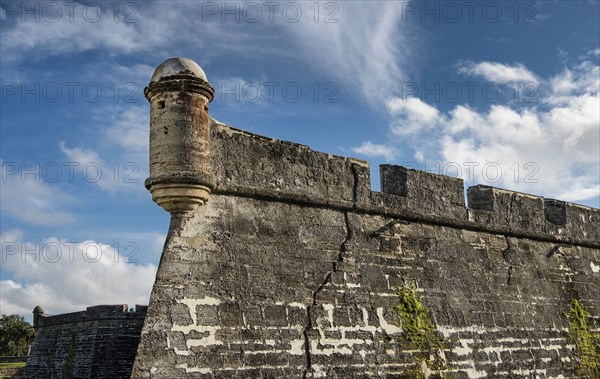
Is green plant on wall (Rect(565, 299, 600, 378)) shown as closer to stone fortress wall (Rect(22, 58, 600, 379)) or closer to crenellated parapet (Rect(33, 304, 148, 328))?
stone fortress wall (Rect(22, 58, 600, 379))

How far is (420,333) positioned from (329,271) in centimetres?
159

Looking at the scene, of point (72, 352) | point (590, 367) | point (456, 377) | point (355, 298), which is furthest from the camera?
point (72, 352)

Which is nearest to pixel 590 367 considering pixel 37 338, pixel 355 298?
pixel 355 298

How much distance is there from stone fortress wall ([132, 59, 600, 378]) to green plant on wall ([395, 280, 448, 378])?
0.02m

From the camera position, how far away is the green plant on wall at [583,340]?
412 inches

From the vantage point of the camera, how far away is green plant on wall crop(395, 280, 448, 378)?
8.06 m

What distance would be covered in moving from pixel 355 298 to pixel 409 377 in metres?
1.20

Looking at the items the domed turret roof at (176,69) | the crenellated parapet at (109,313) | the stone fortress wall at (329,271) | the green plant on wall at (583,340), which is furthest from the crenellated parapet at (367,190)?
the crenellated parapet at (109,313)

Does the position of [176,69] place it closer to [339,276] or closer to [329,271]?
[329,271]

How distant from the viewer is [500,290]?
9680 millimetres

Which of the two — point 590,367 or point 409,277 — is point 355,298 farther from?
point 590,367

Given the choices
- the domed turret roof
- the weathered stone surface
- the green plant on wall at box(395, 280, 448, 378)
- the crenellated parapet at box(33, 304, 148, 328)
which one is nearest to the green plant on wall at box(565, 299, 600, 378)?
the weathered stone surface

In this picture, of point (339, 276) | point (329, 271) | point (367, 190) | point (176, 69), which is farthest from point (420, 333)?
point (176, 69)

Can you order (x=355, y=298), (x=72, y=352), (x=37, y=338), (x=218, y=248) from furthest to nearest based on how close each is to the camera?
(x=37, y=338) → (x=72, y=352) → (x=355, y=298) → (x=218, y=248)
